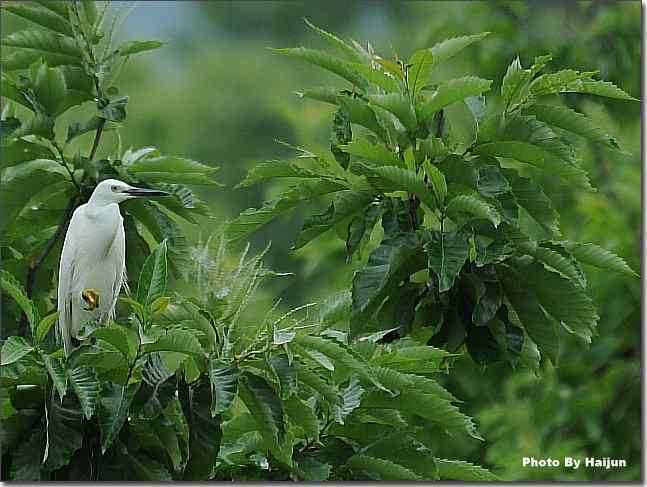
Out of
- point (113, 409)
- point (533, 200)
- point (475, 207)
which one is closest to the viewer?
point (113, 409)

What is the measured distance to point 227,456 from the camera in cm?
231

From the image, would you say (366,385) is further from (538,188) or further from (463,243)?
(538,188)

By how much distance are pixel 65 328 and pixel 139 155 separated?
19.4 inches

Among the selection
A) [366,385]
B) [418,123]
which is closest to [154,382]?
[366,385]

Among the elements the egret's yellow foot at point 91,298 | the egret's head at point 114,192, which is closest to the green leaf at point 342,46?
the egret's head at point 114,192

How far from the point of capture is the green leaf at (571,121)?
2.28m

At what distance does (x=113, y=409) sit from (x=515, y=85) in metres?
0.99

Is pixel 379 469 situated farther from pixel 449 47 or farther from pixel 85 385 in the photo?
pixel 449 47

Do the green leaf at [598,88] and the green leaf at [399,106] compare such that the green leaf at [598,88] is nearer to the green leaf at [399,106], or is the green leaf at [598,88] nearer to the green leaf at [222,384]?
the green leaf at [399,106]

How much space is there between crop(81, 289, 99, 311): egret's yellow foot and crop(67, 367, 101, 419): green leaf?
57 centimetres

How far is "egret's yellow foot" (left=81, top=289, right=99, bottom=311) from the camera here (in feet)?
8.52

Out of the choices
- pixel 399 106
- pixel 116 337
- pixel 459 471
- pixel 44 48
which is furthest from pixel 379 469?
pixel 44 48

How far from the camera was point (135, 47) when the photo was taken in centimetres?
276

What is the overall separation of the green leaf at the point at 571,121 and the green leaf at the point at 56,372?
→ 41.0 inches
